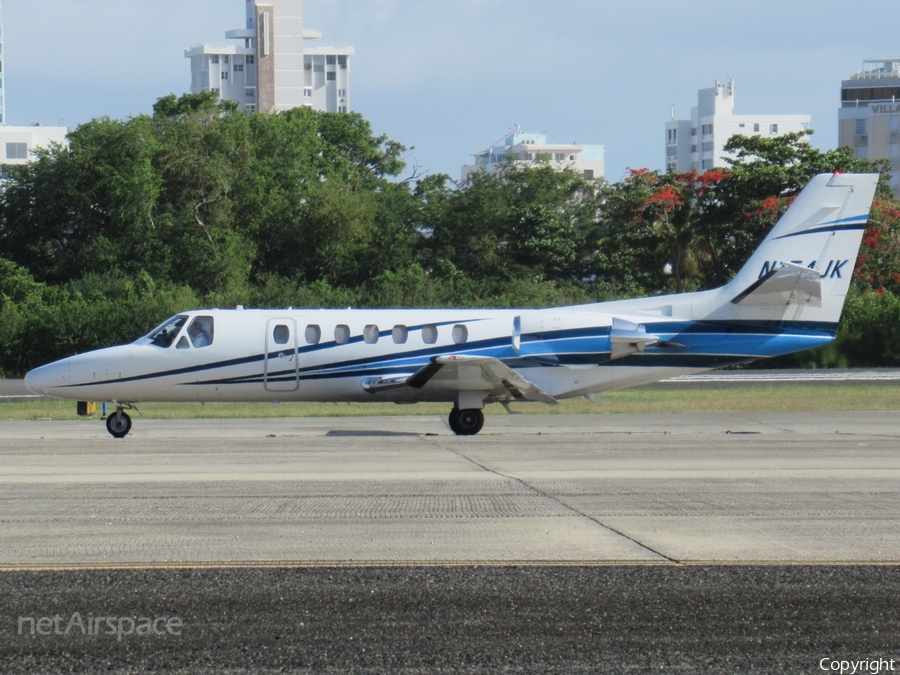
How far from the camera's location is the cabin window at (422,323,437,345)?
66.1ft

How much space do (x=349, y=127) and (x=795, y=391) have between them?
45.6 m

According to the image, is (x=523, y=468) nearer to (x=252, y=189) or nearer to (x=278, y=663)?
(x=278, y=663)

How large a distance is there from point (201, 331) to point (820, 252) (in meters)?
10.9

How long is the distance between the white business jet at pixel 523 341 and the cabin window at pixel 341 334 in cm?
2

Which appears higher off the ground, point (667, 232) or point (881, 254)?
point (667, 232)

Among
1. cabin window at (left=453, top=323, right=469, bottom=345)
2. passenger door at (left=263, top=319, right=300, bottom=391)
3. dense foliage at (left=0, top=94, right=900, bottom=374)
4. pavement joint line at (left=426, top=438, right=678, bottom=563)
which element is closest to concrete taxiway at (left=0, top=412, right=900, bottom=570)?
pavement joint line at (left=426, top=438, right=678, bottom=563)

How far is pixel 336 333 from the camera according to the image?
65.4ft

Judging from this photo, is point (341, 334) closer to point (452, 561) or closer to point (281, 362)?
point (281, 362)

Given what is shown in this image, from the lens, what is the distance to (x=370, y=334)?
20000mm

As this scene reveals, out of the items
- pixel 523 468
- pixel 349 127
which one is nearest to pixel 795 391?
pixel 523 468

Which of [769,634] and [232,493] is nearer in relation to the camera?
[769,634]
